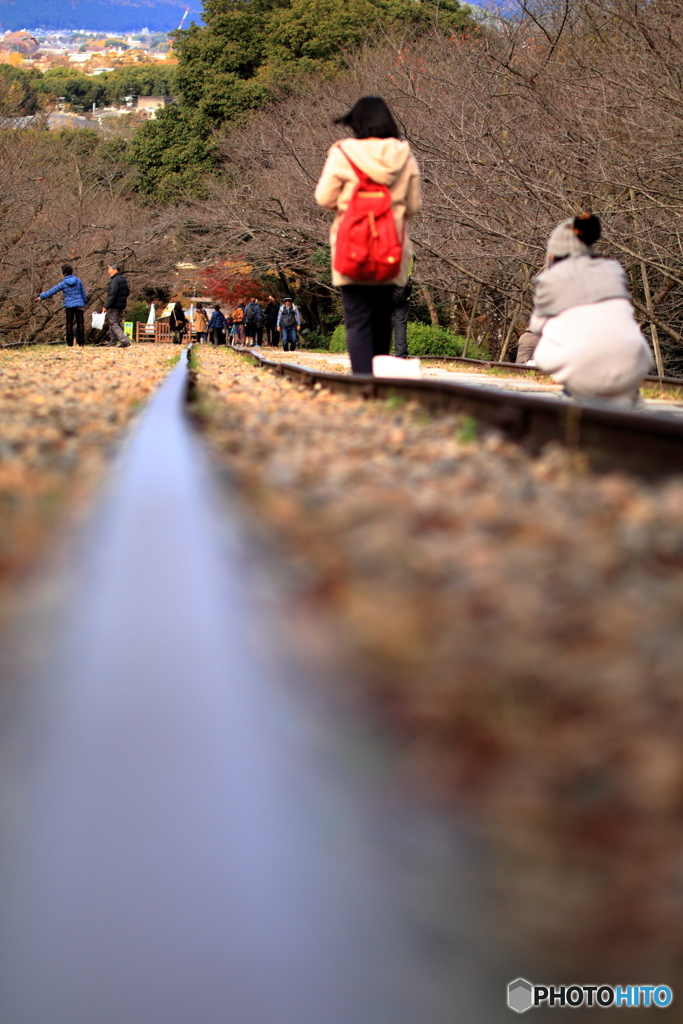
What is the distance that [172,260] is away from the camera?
52.5 meters

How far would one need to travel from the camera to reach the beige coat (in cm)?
788

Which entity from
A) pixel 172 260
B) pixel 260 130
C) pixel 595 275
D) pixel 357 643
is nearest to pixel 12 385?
pixel 595 275

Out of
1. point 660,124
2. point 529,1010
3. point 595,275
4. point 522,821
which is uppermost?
point 660,124

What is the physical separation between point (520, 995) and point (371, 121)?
7.40 m

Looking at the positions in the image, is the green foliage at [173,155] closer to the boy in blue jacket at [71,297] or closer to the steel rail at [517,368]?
the boy in blue jacket at [71,297]

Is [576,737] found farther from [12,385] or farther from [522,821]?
[12,385]

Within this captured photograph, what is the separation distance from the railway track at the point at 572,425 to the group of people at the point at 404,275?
0.73m

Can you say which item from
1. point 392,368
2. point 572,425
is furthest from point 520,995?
point 392,368

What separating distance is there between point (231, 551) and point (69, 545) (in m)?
0.35

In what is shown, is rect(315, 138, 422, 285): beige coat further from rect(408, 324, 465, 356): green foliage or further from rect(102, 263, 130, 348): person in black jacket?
rect(102, 263, 130, 348): person in black jacket

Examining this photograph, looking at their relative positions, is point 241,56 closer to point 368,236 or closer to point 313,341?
point 313,341

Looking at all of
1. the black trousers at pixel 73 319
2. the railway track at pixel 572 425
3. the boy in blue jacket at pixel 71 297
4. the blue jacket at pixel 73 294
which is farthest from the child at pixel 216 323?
the railway track at pixel 572 425

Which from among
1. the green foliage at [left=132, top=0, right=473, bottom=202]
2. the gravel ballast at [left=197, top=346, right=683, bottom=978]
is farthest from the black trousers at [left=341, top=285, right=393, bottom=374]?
the green foliage at [left=132, top=0, right=473, bottom=202]

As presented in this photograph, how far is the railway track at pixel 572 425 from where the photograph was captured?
13.0ft
